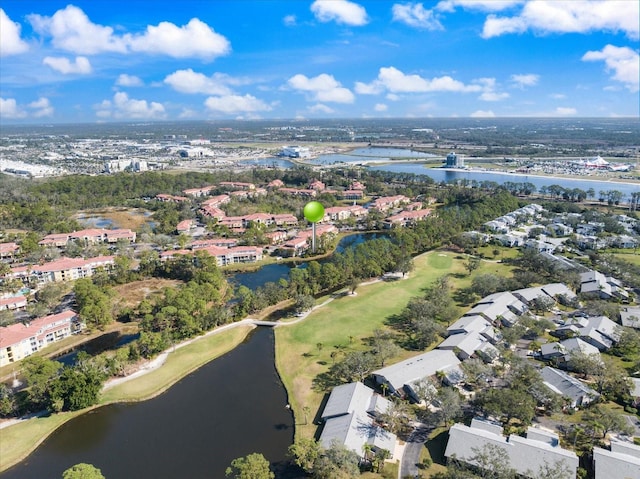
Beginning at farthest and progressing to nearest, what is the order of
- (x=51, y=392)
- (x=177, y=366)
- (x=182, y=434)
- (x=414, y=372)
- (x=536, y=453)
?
(x=177, y=366) → (x=414, y=372) → (x=51, y=392) → (x=182, y=434) → (x=536, y=453)

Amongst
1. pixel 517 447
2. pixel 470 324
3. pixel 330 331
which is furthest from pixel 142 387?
pixel 470 324

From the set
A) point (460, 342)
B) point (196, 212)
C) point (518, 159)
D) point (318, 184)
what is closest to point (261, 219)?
point (196, 212)

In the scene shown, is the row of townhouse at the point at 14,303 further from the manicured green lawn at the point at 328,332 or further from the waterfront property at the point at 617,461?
the waterfront property at the point at 617,461

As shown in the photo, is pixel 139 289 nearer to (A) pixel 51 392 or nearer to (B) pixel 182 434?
(A) pixel 51 392

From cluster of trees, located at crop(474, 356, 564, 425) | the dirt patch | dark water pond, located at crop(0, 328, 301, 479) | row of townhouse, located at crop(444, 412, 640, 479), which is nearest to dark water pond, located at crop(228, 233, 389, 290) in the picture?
the dirt patch

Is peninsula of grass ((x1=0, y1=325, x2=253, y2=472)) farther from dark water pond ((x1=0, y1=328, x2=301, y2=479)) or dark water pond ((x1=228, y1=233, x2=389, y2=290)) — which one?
dark water pond ((x1=228, y1=233, x2=389, y2=290))

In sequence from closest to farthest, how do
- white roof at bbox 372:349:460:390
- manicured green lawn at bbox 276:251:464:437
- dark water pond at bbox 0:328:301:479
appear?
dark water pond at bbox 0:328:301:479
white roof at bbox 372:349:460:390
manicured green lawn at bbox 276:251:464:437
